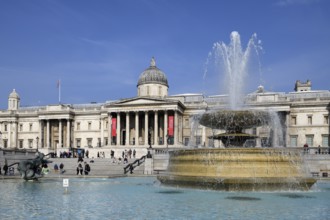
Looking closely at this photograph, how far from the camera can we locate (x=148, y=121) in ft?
222

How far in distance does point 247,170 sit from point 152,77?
55378 millimetres

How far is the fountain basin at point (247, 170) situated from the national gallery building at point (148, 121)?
37400mm

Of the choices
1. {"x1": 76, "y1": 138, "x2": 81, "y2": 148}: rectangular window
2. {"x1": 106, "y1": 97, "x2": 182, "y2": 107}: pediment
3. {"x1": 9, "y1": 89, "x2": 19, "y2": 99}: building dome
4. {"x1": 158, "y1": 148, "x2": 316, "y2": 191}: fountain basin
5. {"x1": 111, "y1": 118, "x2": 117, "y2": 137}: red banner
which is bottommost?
{"x1": 158, "y1": 148, "x2": 316, "y2": 191}: fountain basin

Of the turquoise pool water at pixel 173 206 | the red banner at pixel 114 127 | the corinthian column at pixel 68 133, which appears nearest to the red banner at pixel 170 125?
the red banner at pixel 114 127

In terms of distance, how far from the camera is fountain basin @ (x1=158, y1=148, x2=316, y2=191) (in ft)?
55.1

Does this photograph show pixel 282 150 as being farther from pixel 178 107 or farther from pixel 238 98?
pixel 178 107

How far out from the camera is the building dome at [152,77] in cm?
7175

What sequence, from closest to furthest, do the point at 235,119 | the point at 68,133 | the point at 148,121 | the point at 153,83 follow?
the point at 235,119 → the point at 148,121 → the point at 153,83 → the point at 68,133

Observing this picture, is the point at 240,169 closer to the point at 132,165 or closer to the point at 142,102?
the point at 132,165

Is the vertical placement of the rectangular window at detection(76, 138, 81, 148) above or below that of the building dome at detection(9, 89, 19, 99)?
below

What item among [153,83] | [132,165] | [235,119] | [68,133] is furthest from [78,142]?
[235,119]

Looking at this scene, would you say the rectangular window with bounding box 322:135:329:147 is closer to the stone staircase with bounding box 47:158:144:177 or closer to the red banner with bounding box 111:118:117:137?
the red banner with bounding box 111:118:117:137

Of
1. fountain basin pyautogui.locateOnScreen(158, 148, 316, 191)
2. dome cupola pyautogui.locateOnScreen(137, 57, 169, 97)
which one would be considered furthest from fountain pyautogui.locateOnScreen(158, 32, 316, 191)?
dome cupola pyautogui.locateOnScreen(137, 57, 169, 97)

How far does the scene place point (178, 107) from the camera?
64500mm
